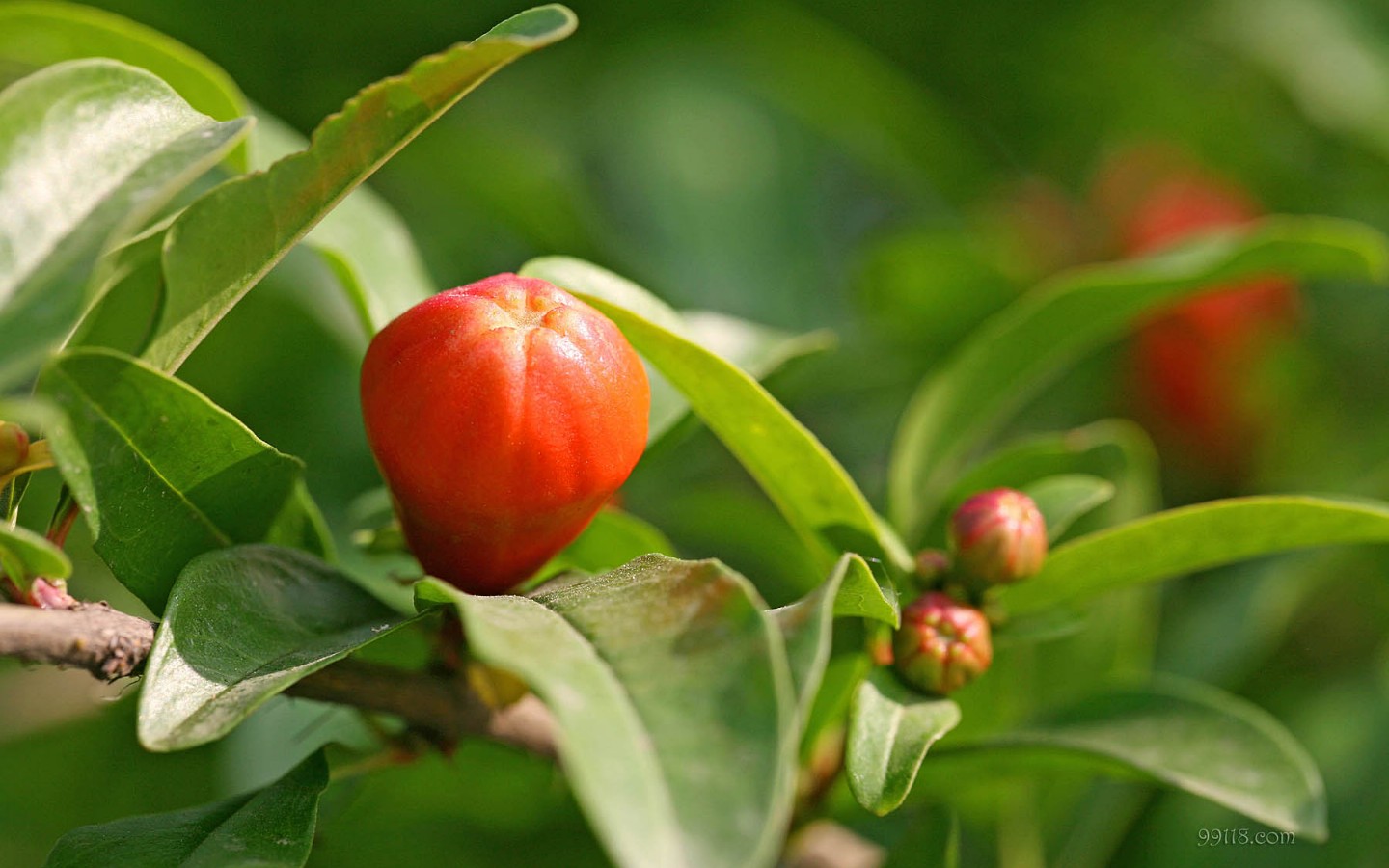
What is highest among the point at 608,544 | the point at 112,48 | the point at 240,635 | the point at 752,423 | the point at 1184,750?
the point at 112,48

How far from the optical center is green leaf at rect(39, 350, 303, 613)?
3.10ft

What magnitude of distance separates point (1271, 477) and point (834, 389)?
37.3 inches

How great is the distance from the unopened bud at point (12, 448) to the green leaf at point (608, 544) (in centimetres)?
53

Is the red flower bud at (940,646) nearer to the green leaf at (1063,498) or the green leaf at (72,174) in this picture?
the green leaf at (1063,498)

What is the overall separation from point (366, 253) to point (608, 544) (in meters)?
0.41

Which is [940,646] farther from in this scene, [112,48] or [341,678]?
[112,48]

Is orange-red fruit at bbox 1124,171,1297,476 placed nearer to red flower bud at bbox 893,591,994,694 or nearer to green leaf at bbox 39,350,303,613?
red flower bud at bbox 893,591,994,694

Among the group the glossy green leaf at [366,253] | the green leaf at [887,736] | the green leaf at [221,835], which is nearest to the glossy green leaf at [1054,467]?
the green leaf at [887,736]

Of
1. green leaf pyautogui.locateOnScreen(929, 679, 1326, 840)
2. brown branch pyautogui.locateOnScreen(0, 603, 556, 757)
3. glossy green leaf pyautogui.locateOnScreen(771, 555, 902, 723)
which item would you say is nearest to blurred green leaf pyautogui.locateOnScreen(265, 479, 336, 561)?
brown branch pyautogui.locateOnScreen(0, 603, 556, 757)

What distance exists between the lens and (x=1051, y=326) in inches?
63.0

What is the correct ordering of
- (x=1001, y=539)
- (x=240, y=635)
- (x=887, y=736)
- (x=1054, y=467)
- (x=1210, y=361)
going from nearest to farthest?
1. (x=240, y=635)
2. (x=887, y=736)
3. (x=1001, y=539)
4. (x=1054, y=467)
5. (x=1210, y=361)

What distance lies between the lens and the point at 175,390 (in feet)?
3.21

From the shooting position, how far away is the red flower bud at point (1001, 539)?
126 cm

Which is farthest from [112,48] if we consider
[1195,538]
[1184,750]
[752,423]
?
[1184,750]
